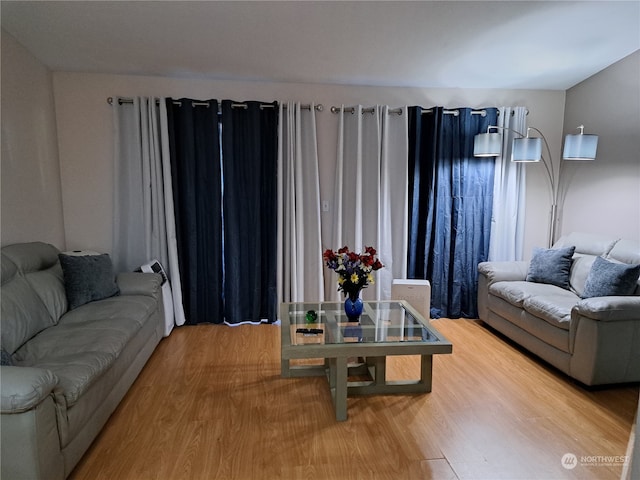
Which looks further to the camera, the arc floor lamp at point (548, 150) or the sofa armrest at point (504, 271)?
the sofa armrest at point (504, 271)

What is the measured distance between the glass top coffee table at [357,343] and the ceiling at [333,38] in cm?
209

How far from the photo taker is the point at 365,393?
95.0 inches

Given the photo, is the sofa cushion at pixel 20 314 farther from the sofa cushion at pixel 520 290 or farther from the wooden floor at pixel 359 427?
the sofa cushion at pixel 520 290

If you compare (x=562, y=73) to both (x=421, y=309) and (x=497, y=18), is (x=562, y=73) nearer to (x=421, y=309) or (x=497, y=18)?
(x=497, y=18)

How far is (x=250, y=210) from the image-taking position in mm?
3639

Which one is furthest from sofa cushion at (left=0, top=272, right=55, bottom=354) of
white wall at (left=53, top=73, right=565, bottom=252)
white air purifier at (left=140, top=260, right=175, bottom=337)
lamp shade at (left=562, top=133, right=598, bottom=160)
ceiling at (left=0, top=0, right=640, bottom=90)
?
lamp shade at (left=562, top=133, right=598, bottom=160)

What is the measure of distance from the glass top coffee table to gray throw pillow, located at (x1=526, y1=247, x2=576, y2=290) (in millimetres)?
1448

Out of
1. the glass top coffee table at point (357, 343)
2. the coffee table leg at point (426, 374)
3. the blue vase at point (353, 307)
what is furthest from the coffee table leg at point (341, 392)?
the coffee table leg at point (426, 374)

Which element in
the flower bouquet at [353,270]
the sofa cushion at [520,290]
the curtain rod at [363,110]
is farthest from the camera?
the curtain rod at [363,110]

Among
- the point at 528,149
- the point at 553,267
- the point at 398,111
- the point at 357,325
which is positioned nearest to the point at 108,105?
the point at 398,111

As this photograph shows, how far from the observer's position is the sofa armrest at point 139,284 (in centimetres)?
301

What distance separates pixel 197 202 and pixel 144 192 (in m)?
0.50

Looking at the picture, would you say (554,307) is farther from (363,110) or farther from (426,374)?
(363,110)

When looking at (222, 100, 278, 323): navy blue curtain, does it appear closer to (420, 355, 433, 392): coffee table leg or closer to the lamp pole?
(420, 355, 433, 392): coffee table leg
